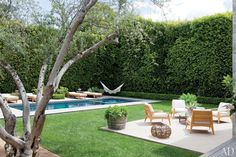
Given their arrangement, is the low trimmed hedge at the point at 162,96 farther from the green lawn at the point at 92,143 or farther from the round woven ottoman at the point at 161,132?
the green lawn at the point at 92,143

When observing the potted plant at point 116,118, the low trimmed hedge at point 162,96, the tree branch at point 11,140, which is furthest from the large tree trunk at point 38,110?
the low trimmed hedge at point 162,96

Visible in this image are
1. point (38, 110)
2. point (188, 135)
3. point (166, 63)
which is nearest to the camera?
point (38, 110)

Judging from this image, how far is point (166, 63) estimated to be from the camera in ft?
66.8

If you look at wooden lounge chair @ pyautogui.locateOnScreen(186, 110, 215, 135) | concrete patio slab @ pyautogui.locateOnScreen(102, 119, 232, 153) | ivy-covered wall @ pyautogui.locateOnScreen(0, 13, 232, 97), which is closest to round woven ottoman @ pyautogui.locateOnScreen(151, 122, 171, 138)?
→ concrete patio slab @ pyautogui.locateOnScreen(102, 119, 232, 153)

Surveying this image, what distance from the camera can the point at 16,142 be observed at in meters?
5.00

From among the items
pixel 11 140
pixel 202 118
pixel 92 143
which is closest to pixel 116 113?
pixel 92 143

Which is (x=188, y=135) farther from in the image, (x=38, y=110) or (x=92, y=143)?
(x=38, y=110)

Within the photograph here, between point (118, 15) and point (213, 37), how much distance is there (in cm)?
1368

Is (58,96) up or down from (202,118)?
up

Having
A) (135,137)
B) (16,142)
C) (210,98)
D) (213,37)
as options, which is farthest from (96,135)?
(213,37)

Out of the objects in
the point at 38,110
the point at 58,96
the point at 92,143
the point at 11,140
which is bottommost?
the point at 92,143

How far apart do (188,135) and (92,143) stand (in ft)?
10.7

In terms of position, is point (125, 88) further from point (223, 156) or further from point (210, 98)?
point (223, 156)

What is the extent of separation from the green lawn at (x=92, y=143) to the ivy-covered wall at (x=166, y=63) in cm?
699
